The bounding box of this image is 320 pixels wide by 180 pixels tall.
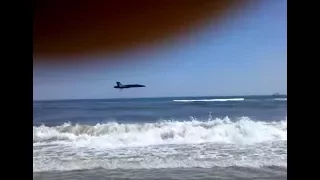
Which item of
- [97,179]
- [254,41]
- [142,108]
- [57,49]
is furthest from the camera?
[142,108]

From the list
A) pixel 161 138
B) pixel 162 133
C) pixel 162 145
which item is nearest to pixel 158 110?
pixel 162 133

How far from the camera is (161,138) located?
4.99 meters

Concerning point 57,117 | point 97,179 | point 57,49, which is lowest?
point 97,179

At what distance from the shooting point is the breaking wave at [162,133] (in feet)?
15.9

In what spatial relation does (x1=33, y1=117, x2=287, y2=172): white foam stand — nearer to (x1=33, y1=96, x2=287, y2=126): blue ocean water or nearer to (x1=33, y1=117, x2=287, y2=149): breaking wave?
(x1=33, y1=117, x2=287, y2=149): breaking wave

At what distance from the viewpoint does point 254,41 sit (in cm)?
525

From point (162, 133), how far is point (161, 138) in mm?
174

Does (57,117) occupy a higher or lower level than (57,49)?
lower

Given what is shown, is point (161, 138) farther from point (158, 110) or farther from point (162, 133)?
point (158, 110)

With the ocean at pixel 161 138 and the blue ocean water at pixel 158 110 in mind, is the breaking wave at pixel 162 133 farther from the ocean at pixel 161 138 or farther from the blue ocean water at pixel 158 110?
the blue ocean water at pixel 158 110
